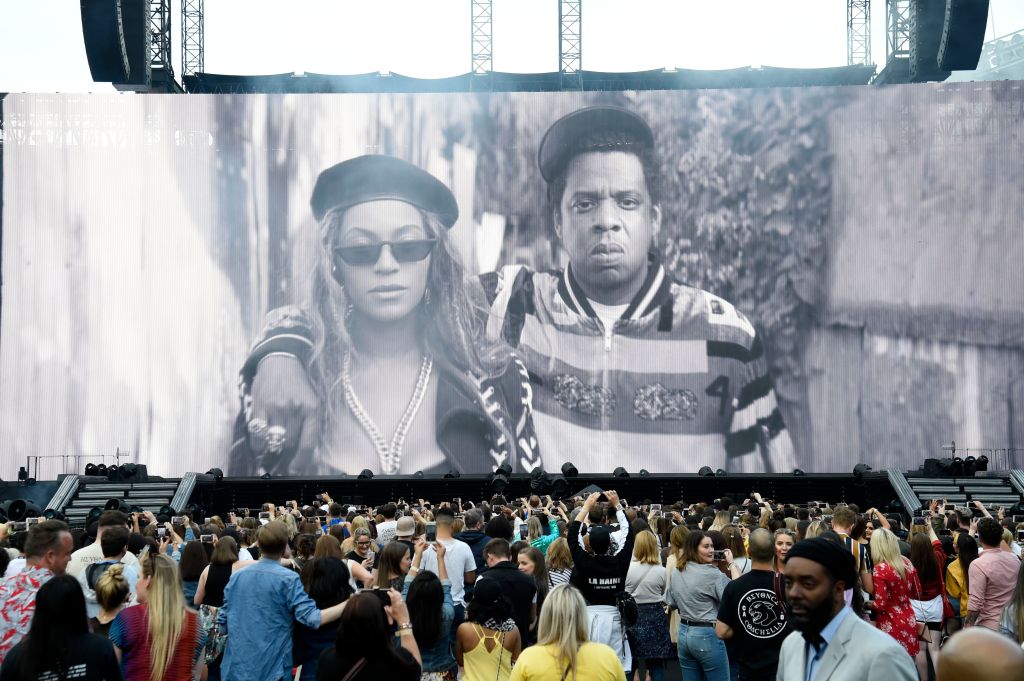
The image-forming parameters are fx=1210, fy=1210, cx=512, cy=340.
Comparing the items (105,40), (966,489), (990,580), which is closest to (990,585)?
(990,580)

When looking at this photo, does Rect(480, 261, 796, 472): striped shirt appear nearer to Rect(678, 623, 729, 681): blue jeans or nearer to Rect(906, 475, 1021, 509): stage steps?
Rect(906, 475, 1021, 509): stage steps

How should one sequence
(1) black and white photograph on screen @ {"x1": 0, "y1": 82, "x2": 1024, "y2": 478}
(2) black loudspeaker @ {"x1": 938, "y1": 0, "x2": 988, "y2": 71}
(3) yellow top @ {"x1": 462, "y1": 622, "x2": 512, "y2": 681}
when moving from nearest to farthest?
(3) yellow top @ {"x1": 462, "y1": 622, "x2": 512, "y2": 681}
(1) black and white photograph on screen @ {"x1": 0, "y1": 82, "x2": 1024, "y2": 478}
(2) black loudspeaker @ {"x1": 938, "y1": 0, "x2": 988, "y2": 71}

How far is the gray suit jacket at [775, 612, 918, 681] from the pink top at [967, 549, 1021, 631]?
12.9 feet

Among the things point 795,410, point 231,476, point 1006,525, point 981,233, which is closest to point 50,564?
point 1006,525

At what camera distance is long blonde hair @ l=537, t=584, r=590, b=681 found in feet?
14.6

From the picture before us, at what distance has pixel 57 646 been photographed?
13.5 ft

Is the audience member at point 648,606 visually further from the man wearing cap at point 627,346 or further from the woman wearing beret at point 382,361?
the man wearing cap at point 627,346

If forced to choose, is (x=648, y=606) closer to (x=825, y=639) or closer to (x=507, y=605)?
(x=507, y=605)

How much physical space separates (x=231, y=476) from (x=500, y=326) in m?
6.88

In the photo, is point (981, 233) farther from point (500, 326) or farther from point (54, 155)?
point (54, 155)

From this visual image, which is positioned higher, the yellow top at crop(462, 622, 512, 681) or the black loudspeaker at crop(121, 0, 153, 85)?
the black loudspeaker at crop(121, 0, 153, 85)

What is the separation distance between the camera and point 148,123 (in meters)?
28.5

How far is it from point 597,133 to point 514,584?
74.9 feet

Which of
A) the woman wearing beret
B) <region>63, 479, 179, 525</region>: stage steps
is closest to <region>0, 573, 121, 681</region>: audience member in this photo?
<region>63, 479, 179, 525</region>: stage steps
